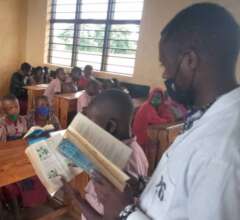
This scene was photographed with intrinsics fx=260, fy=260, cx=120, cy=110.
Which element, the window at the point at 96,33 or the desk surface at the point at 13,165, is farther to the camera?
the window at the point at 96,33

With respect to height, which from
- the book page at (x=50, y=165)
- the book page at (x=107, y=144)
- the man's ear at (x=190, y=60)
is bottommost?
the book page at (x=50, y=165)

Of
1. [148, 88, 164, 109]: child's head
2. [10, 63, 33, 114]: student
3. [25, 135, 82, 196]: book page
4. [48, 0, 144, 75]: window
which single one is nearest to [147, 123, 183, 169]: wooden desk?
[148, 88, 164, 109]: child's head

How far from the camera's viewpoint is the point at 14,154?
1.72 m

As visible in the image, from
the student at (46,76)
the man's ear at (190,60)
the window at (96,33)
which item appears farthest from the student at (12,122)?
the student at (46,76)

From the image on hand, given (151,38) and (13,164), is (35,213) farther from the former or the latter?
(151,38)

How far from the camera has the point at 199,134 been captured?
51cm

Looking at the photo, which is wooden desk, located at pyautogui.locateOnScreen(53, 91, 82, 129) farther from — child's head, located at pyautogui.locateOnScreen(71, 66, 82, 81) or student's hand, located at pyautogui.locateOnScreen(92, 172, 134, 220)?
student's hand, located at pyautogui.locateOnScreen(92, 172, 134, 220)

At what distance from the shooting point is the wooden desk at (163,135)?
82.0 inches

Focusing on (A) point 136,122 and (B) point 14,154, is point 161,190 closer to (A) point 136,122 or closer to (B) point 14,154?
(B) point 14,154

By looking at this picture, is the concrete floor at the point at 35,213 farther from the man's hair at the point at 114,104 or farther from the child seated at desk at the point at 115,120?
the man's hair at the point at 114,104

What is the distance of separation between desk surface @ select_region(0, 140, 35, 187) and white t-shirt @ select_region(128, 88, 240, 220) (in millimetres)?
1200

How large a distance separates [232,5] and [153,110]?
2445 millimetres

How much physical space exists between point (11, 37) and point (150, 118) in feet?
18.2

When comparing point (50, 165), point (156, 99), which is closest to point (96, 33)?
point (156, 99)
